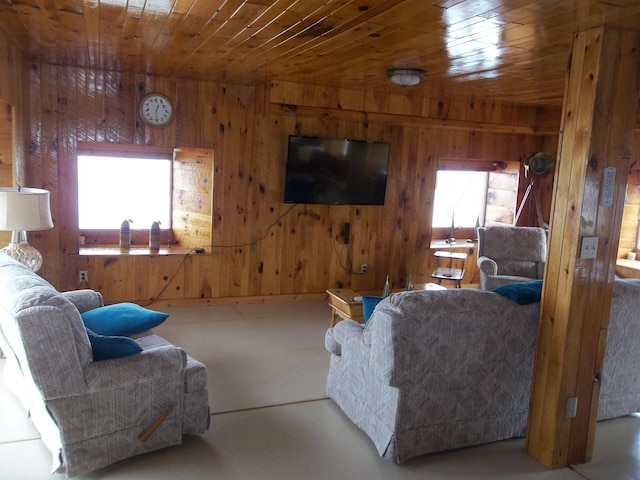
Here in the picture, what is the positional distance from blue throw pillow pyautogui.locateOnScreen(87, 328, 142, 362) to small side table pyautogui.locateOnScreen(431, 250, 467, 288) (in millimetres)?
3942

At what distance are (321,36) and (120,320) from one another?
84.2 inches

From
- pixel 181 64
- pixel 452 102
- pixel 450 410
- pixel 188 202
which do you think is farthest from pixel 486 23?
pixel 188 202

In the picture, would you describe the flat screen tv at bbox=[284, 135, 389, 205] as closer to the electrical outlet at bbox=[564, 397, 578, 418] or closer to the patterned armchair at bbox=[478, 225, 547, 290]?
the patterned armchair at bbox=[478, 225, 547, 290]

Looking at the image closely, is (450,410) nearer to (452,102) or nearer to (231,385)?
(231,385)

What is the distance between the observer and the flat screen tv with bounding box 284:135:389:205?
18.9 ft

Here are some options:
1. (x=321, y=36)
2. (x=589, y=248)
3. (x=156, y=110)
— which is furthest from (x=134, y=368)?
(x=156, y=110)

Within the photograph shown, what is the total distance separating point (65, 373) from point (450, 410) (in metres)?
1.96

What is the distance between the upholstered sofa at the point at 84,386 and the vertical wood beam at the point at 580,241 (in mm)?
1869

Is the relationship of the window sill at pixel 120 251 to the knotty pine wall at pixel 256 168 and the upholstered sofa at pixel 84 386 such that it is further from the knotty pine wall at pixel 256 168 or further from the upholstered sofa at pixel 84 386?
the upholstered sofa at pixel 84 386

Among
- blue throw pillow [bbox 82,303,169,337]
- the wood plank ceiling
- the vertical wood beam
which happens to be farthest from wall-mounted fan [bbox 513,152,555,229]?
blue throw pillow [bbox 82,303,169,337]

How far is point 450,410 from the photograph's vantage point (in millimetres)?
2982

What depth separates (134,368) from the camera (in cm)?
276

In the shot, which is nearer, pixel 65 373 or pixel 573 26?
pixel 65 373

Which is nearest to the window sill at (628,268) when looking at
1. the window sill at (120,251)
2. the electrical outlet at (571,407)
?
the electrical outlet at (571,407)
